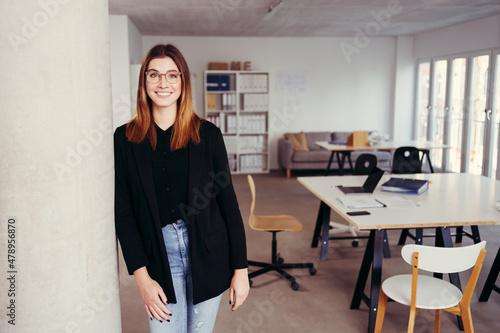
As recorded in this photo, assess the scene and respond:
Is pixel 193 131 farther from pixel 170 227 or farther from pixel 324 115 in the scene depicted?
pixel 324 115

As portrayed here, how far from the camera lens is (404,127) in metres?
10.5

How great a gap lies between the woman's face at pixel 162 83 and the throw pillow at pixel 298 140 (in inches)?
322

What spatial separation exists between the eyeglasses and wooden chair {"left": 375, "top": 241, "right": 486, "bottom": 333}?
62.4 inches

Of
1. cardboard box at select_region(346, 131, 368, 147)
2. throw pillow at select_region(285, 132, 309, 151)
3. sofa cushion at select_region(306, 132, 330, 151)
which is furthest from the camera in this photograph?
sofa cushion at select_region(306, 132, 330, 151)

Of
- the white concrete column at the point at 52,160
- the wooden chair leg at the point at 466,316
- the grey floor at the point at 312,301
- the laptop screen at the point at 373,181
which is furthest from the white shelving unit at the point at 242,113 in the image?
the white concrete column at the point at 52,160

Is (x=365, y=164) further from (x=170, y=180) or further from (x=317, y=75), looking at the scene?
(x=317, y=75)

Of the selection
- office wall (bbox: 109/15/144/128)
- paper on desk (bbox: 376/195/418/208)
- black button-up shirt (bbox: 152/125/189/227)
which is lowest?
paper on desk (bbox: 376/195/418/208)

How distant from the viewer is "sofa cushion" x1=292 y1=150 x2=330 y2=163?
941 cm

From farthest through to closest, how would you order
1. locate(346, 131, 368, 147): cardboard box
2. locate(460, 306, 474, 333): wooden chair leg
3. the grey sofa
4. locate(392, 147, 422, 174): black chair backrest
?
the grey sofa < locate(346, 131, 368, 147): cardboard box < locate(392, 147, 422, 174): black chair backrest < locate(460, 306, 474, 333): wooden chair leg

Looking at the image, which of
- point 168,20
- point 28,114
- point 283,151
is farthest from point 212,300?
point 283,151

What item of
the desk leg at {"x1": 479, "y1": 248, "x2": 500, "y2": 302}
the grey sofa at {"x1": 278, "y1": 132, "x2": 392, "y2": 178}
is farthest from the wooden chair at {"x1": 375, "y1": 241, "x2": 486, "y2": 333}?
the grey sofa at {"x1": 278, "y1": 132, "x2": 392, "y2": 178}

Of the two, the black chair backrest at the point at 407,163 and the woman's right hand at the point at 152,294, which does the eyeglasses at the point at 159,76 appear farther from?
the black chair backrest at the point at 407,163

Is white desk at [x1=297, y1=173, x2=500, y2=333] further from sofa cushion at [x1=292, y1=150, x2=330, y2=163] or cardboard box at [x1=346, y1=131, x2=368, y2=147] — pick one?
sofa cushion at [x1=292, y1=150, x2=330, y2=163]

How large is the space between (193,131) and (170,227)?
35 cm
